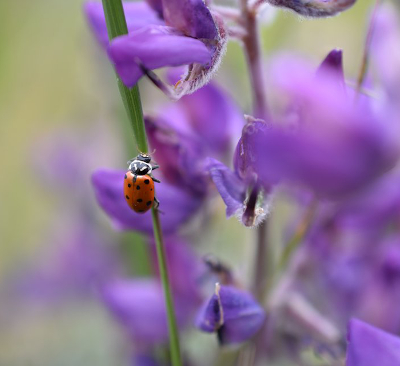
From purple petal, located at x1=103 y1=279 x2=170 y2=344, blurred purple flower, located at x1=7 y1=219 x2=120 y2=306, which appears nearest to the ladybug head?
purple petal, located at x1=103 y1=279 x2=170 y2=344

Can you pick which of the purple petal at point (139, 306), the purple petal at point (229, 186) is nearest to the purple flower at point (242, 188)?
the purple petal at point (229, 186)

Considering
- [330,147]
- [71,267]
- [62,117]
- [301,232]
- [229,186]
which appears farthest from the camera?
[62,117]

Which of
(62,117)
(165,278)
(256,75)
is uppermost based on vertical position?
(256,75)

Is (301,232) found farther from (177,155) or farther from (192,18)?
(192,18)

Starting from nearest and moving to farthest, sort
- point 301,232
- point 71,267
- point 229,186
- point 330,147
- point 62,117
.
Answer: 1. point 330,147
2. point 229,186
3. point 301,232
4. point 71,267
5. point 62,117

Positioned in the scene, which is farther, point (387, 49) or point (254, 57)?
point (387, 49)

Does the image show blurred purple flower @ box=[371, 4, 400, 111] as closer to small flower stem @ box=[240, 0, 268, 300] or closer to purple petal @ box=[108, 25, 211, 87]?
small flower stem @ box=[240, 0, 268, 300]

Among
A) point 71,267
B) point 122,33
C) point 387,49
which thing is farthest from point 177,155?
point 71,267

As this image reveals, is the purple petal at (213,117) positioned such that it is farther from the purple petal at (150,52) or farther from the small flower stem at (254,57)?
the purple petal at (150,52)
